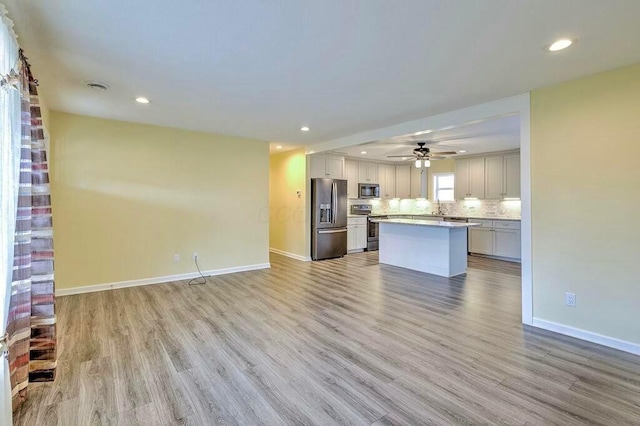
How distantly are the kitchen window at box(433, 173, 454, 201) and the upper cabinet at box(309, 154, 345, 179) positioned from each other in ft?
10.1

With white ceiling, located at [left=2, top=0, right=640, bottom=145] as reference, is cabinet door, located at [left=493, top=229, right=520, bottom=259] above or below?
below

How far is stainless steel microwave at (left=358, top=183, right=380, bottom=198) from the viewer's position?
320 inches

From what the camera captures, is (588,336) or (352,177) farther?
(352,177)

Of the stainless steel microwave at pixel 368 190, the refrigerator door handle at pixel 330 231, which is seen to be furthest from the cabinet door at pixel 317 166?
the stainless steel microwave at pixel 368 190

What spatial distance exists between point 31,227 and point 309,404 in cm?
242

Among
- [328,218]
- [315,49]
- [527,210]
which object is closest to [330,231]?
[328,218]

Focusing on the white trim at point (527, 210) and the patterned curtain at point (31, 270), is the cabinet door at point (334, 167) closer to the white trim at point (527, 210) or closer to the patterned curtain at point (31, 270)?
the white trim at point (527, 210)

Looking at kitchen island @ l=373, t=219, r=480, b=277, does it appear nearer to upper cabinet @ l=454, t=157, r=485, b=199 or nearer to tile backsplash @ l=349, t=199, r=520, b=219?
tile backsplash @ l=349, t=199, r=520, b=219

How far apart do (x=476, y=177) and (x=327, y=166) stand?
374cm

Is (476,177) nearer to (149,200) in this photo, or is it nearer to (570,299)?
(570,299)

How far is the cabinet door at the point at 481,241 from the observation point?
7.10 m

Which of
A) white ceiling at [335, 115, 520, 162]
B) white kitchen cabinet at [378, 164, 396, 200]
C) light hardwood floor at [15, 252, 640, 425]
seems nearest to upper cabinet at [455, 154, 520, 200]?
white ceiling at [335, 115, 520, 162]

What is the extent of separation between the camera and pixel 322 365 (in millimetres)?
2512

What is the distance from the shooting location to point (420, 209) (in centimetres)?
916
